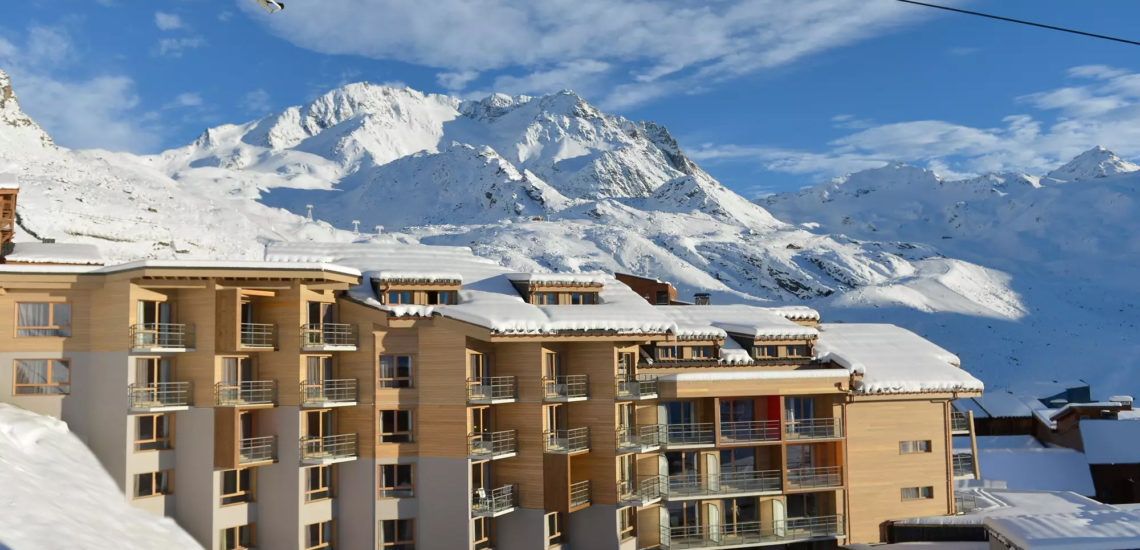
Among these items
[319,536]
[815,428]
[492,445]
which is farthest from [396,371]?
[815,428]

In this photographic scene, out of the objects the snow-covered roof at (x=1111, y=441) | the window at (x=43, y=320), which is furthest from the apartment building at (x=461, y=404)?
the snow-covered roof at (x=1111, y=441)

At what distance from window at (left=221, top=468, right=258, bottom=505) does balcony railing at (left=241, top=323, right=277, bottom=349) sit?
4364mm

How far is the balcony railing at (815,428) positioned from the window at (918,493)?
15.6ft

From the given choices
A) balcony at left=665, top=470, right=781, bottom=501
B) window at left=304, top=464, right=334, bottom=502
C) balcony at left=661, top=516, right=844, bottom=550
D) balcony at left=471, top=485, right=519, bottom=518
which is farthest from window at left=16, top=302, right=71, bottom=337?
balcony at left=661, top=516, right=844, bottom=550

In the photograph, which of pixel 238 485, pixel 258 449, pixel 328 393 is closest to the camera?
pixel 238 485

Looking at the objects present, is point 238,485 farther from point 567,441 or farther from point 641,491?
point 641,491

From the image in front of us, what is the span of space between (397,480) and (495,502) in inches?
148

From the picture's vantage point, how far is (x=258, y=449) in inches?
1268

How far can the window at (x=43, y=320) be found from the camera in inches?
1218

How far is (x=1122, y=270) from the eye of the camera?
147 metres

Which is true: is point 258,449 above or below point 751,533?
above

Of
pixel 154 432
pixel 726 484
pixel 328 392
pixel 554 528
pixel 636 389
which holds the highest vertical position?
pixel 328 392

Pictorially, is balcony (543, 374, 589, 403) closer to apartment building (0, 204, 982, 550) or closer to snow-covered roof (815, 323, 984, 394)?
apartment building (0, 204, 982, 550)

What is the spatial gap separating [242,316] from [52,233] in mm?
73760
